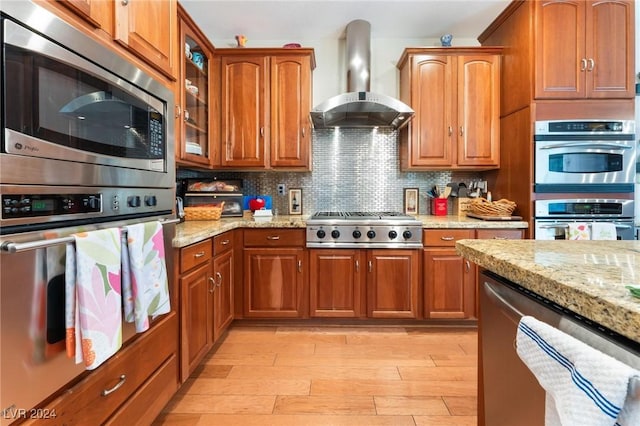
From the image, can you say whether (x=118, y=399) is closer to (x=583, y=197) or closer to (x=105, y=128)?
(x=105, y=128)

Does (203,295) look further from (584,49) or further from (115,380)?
A: (584,49)

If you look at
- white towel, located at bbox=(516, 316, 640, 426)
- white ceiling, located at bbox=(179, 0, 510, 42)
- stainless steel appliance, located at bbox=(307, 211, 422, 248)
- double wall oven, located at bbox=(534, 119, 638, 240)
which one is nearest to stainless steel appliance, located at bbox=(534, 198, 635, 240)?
double wall oven, located at bbox=(534, 119, 638, 240)

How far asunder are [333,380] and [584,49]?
2.96 meters

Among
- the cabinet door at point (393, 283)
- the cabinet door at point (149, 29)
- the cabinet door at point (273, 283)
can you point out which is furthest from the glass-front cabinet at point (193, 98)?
the cabinet door at point (393, 283)

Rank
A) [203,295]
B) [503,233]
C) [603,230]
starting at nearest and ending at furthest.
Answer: [203,295] < [603,230] < [503,233]

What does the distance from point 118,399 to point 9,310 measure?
549mm

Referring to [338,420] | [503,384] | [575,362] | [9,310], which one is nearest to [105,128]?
[9,310]

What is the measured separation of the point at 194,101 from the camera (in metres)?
2.45

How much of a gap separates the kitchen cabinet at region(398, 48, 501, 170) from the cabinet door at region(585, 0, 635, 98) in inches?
24.1

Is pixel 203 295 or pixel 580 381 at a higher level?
pixel 580 381

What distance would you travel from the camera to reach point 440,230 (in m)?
2.45

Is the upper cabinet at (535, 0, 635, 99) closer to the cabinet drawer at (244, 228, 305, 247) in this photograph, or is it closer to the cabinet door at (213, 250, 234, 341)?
the cabinet drawer at (244, 228, 305, 247)

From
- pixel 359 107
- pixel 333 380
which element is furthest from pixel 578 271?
pixel 359 107

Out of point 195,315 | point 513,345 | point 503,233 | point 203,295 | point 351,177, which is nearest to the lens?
point 513,345
